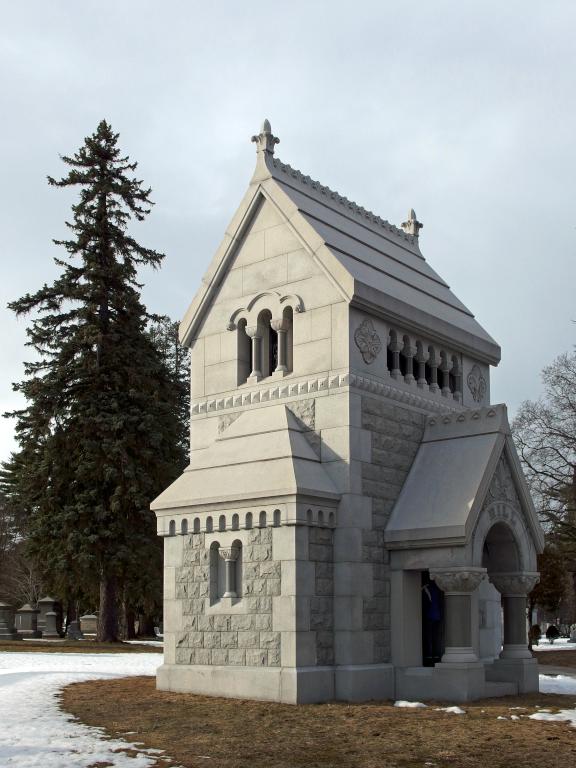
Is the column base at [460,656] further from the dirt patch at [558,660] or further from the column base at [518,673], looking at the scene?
the dirt patch at [558,660]

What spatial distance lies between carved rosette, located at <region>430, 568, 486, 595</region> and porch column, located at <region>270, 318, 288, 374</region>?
14.1ft

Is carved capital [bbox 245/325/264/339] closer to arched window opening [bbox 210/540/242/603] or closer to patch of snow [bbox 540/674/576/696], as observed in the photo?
arched window opening [bbox 210/540/242/603]

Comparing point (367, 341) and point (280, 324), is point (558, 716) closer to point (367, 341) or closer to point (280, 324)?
point (367, 341)

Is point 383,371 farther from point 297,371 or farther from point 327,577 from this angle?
point 327,577

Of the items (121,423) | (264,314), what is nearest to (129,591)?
(121,423)

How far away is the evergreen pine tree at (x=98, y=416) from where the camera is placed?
30656 mm

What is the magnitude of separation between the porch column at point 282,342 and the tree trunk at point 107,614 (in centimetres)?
1633

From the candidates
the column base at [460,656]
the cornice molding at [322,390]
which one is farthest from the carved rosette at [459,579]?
the cornice molding at [322,390]

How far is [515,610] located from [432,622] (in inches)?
58.2

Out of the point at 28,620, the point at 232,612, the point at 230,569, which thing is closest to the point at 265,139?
the point at 230,569

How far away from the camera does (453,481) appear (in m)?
16.1

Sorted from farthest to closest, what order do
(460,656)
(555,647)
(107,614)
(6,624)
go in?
(555,647), (6,624), (107,614), (460,656)

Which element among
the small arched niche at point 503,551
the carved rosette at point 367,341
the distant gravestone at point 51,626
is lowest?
the distant gravestone at point 51,626

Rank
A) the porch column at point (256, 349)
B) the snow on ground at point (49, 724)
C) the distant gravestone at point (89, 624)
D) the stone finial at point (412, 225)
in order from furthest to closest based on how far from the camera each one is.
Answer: the distant gravestone at point (89, 624) → the stone finial at point (412, 225) → the porch column at point (256, 349) → the snow on ground at point (49, 724)
